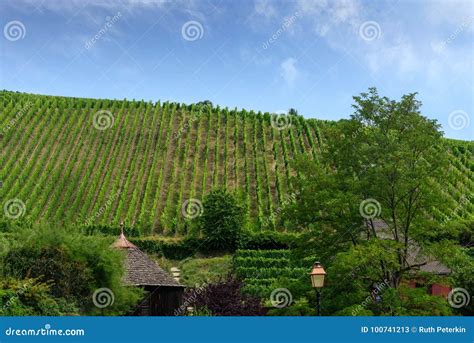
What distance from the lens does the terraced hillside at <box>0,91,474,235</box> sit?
161 feet

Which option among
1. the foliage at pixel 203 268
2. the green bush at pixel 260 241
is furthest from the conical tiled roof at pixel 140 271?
Result: the green bush at pixel 260 241

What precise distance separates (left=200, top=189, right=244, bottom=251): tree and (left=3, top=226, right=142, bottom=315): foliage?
22.4m

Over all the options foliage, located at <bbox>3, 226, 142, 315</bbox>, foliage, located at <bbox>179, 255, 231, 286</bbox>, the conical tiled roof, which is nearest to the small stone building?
the conical tiled roof

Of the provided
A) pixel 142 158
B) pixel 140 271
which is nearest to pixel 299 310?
pixel 140 271

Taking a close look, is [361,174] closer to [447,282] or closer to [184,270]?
[447,282]

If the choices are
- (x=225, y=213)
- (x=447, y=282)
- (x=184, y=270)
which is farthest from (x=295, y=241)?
(x=225, y=213)

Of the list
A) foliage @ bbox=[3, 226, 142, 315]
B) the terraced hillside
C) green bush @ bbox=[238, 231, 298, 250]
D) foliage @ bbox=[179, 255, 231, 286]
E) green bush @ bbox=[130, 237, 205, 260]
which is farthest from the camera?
the terraced hillside

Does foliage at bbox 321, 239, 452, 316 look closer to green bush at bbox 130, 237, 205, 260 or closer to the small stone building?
the small stone building

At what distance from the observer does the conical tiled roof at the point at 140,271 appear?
2525 centimetres

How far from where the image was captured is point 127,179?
177ft

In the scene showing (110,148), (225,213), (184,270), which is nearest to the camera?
(184,270)

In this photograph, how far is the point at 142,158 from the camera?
192 ft

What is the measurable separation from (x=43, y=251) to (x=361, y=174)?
32.9 feet

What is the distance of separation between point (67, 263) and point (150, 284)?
24.4ft
